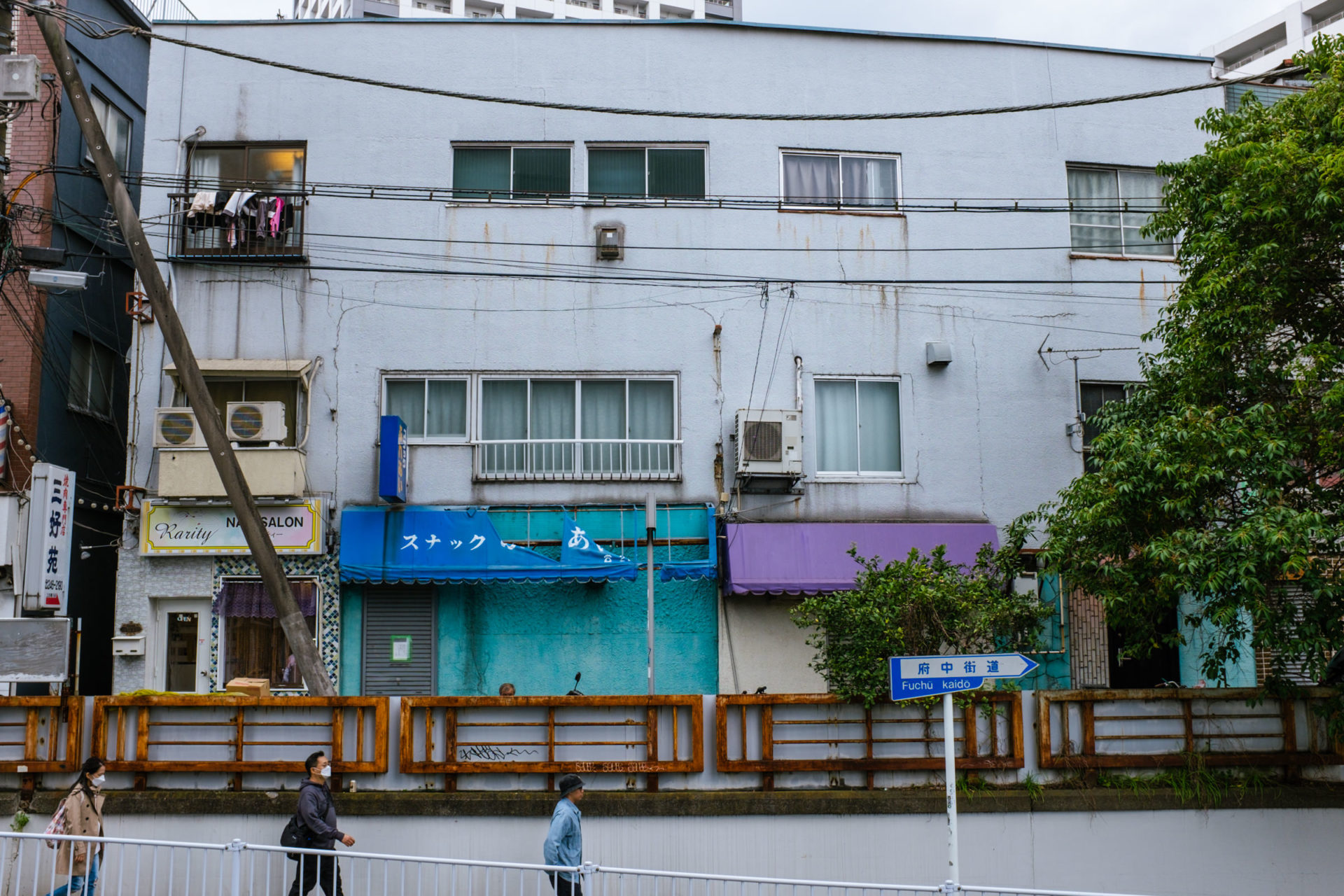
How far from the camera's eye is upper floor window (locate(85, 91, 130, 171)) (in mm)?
18594

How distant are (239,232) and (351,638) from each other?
5730 millimetres

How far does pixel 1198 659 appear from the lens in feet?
53.0

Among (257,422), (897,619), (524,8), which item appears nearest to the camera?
(897,619)

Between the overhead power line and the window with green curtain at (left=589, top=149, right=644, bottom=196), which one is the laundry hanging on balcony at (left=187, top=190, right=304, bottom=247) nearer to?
the overhead power line

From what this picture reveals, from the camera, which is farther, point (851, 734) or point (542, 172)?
point (542, 172)

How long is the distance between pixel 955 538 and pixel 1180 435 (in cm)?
499

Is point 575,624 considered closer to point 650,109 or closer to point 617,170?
point 617,170

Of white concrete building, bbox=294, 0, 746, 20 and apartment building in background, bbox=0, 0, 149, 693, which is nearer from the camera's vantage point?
apartment building in background, bbox=0, 0, 149, 693

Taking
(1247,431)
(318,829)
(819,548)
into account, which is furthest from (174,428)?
(1247,431)

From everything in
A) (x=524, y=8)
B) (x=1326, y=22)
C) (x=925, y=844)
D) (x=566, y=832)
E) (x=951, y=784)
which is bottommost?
(x=925, y=844)

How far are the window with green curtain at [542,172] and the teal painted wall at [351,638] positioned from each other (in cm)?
604

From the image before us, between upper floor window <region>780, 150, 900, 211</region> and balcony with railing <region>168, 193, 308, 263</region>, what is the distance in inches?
273

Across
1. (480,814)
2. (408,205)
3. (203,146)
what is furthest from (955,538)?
(203,146)

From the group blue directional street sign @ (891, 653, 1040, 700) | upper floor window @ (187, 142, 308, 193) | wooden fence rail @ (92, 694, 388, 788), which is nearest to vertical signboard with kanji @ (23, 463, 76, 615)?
wooden fence rail @ (92, 694, 388, 788)
